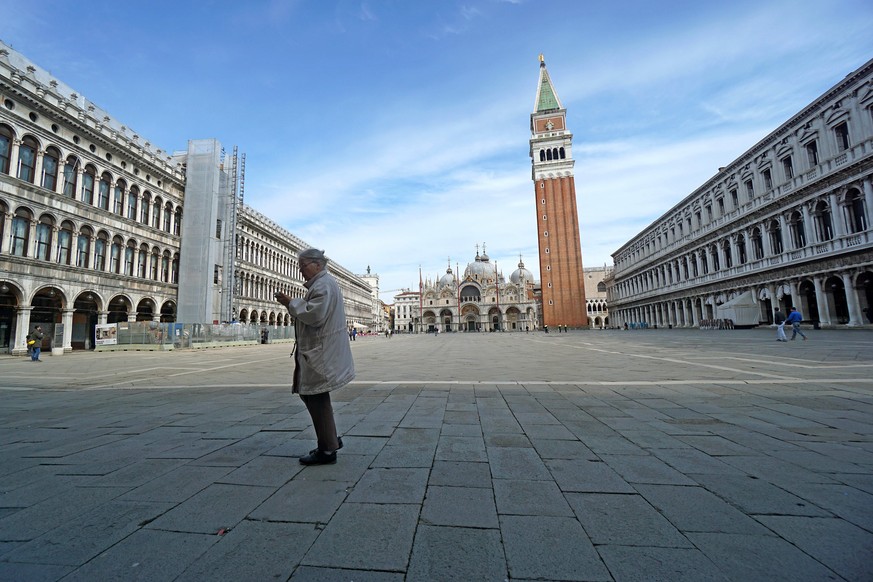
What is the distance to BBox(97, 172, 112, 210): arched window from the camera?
2564 cm

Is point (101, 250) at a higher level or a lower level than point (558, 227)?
lower

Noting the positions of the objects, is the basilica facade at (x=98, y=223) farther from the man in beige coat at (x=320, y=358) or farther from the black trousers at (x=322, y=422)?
the black trousers at (x=322, y=422)

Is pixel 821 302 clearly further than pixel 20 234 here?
Yes

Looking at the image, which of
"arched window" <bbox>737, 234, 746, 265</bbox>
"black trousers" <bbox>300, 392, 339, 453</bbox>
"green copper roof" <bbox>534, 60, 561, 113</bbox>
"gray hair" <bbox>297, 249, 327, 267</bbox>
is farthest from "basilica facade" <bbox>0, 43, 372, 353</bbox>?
"green copper roof" <bbox>534, 60, 561, 113</bbox>

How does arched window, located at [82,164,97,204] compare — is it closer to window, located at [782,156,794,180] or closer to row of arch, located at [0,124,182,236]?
row of arch, located at [0,124,182,236]

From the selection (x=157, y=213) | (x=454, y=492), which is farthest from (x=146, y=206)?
(x=454, y=492)

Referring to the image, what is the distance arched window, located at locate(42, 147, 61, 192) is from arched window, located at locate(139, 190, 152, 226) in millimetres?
6567

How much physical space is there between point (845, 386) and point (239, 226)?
4304 cm

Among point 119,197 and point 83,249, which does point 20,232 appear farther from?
point 119,197

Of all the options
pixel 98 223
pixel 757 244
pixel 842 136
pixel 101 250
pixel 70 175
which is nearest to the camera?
pixel 70 175

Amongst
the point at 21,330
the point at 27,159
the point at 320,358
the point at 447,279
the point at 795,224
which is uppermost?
the point at 447,279

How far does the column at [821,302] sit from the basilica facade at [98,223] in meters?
43.9

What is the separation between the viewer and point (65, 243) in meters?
23.3

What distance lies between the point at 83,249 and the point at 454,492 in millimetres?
31104
